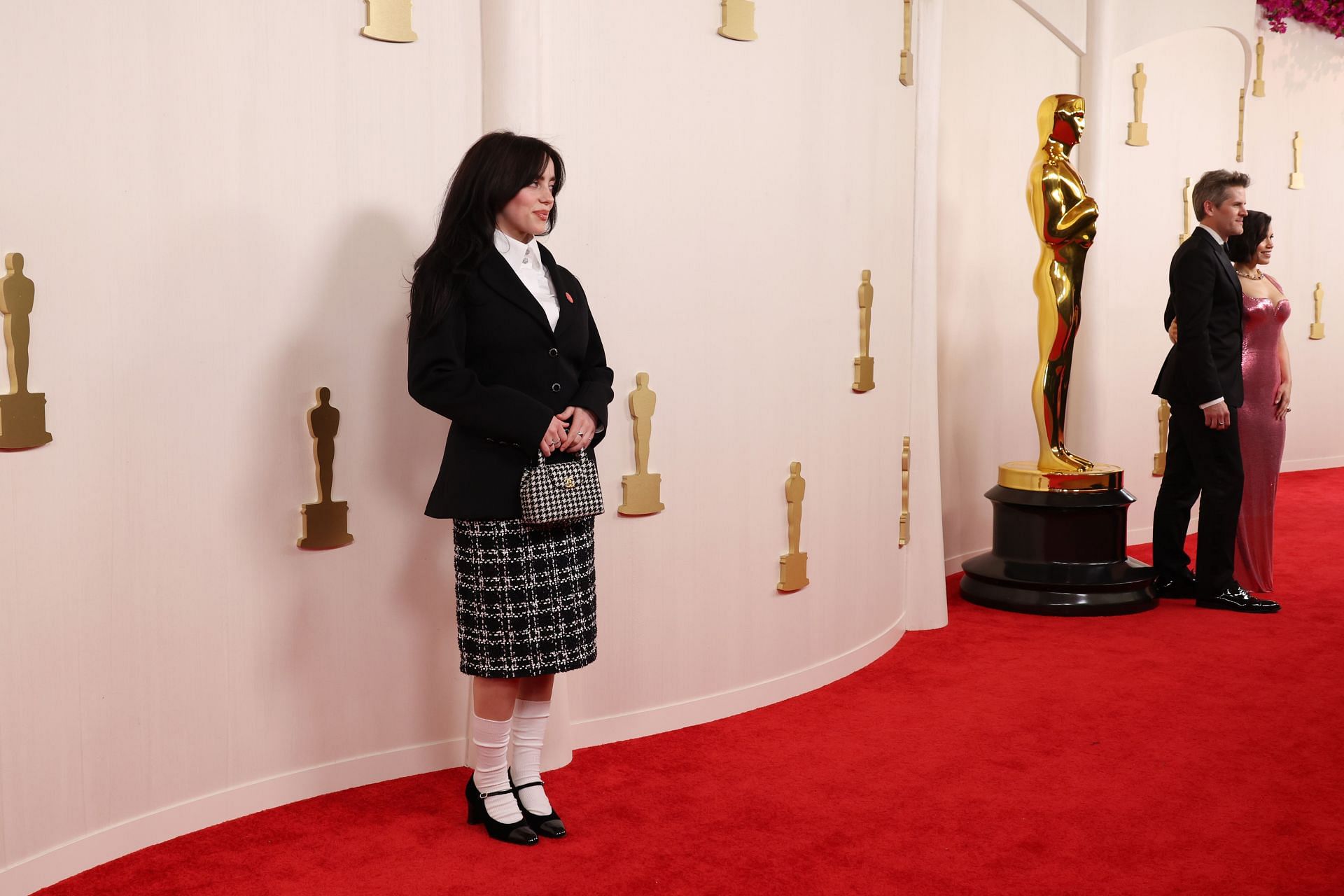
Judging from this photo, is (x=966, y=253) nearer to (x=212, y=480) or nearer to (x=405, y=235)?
(x=405, y=235)

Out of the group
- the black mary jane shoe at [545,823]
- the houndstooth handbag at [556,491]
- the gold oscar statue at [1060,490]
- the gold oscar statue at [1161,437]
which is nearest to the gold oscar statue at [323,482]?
the houndstooth handbag at [556,491]

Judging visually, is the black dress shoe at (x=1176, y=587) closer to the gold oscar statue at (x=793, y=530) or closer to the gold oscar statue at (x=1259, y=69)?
the gold oscar statue at (x=793, y=530)

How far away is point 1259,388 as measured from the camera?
4.34m

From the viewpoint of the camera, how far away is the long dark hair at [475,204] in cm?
231

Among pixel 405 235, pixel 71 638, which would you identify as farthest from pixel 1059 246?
pixel 71 638

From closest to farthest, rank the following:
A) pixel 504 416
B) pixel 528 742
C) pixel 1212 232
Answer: pixel 504 416
pixel 528 742
pixel 1212 232

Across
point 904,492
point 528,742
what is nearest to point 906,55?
point 904,492

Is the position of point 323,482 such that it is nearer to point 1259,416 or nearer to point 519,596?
point 519,596

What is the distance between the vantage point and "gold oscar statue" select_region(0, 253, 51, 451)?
82.1 inches

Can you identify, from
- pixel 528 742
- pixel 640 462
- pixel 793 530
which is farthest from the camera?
pixel 793 530

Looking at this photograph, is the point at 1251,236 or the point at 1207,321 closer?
the point at 1207,321

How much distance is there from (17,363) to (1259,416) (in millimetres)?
3894

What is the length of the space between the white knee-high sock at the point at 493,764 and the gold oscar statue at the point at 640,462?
698mm

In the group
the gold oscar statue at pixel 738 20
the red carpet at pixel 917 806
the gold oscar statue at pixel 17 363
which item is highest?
the gold oscar statue at pixel 738 20
